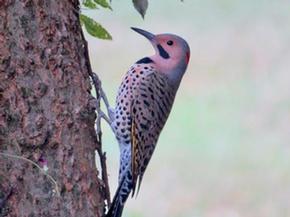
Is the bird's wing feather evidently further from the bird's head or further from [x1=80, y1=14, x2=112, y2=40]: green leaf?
[x1=80, y1=14, x2=112, y2=40]: green leaf

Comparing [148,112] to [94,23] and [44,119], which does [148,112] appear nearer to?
[94,23]

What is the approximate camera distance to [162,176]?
7207 millimetres

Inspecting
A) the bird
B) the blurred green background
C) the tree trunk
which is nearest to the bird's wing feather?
the bird

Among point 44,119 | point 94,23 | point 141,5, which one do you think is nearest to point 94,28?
point 94,23

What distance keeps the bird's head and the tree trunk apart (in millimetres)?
845

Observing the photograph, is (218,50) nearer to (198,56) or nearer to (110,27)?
(198,56)

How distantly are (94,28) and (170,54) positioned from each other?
64 cm

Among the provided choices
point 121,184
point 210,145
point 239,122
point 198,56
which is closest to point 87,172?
point 121,184

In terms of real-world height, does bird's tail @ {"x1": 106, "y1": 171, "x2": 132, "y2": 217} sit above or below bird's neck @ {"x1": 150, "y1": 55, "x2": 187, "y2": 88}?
below

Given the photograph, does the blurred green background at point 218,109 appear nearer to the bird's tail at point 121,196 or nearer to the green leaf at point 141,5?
the bird's tail at point 121,196

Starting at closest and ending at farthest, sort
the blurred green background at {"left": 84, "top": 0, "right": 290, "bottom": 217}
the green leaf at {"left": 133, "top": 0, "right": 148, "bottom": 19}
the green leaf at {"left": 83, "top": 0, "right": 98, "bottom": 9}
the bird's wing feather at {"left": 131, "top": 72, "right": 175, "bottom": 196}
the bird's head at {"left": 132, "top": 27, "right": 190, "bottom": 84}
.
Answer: the green leaf at {"left": 133, "top": 0, "right": 148, "bottom": 19}, the green leaf at {"left": 83, "top": 0, "right": 98, "bottom": 9}, the bird's wing feather at {"left": 131, "top": 72, "right": 175, "bottom": 196}, the bird's head at {"left": 132, "top": 27, "right": 190, "bottom": 84}, the blurred green background at {"left": 84, "top": 0, "right": 290, "bottom": 217}

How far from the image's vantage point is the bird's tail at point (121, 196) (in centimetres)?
285

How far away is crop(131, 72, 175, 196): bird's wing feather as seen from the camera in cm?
335

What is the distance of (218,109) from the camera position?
8.12 metres
